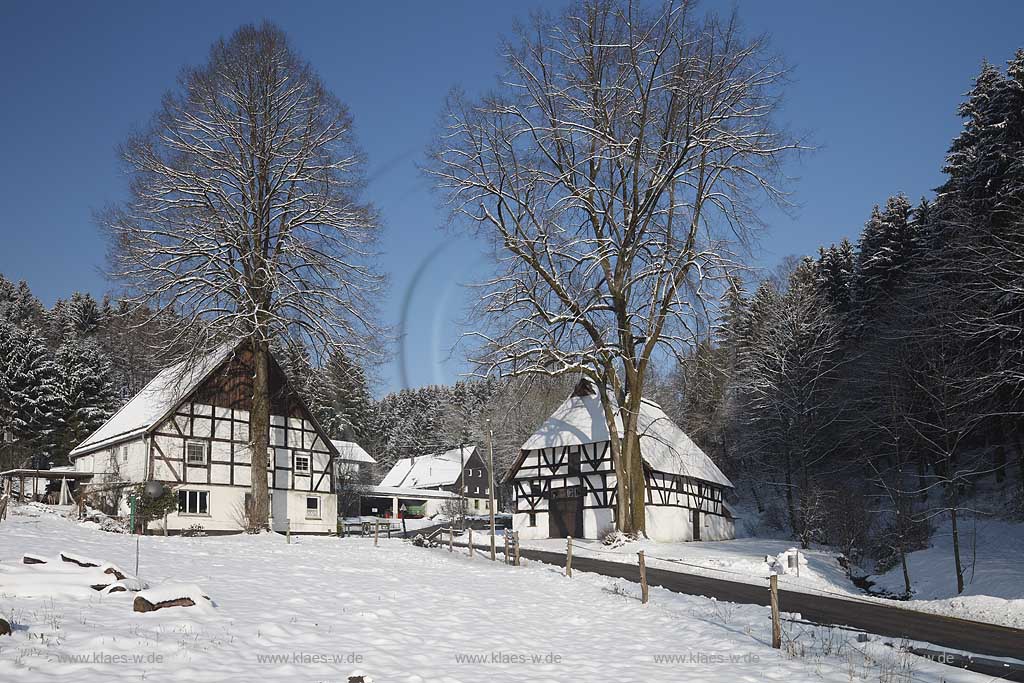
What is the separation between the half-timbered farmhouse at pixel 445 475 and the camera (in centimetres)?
8506

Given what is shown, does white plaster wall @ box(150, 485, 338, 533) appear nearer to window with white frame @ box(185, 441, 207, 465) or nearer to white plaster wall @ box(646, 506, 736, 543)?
window with white frame @ box(185, 441, 207, 465)

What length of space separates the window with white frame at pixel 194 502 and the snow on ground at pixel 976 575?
2921 centimetres

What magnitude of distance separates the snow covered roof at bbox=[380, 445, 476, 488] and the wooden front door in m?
40.9

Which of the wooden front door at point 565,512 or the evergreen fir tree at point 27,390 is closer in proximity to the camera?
the wooden front door at point 565,512

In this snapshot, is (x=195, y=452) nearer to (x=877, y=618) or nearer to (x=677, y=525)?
(x=677, y=525)

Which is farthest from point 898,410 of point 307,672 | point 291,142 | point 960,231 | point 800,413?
point 307,672

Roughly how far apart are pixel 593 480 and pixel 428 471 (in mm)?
46858

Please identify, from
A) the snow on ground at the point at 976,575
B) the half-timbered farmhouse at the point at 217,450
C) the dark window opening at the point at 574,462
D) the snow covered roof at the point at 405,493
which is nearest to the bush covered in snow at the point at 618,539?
the dark window opening at the point at 574,462

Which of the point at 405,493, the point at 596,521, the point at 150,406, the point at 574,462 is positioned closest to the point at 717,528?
the point at 596,521

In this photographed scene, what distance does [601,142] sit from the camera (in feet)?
100

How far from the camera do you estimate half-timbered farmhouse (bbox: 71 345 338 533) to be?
36.8m

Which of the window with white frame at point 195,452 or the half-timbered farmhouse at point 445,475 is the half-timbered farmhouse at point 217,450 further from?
the half-timbered farmhouse at point 445,475

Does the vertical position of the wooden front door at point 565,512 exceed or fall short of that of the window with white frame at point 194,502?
it falls short

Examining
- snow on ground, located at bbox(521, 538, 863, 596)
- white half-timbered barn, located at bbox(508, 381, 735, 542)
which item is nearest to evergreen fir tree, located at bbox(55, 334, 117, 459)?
white half-timbered barn, located at bbox(508, 381, 735, 542)
